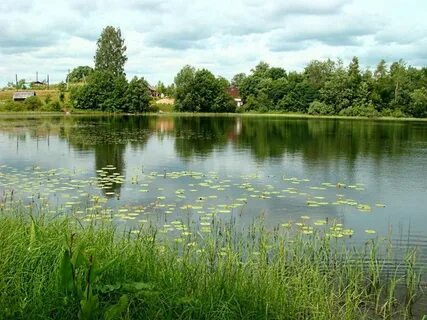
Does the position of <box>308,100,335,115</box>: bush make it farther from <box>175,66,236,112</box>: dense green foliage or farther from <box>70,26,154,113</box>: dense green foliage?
<box>70,26,154,113</box>: dense green foliage

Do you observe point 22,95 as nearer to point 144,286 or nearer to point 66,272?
point 144,286

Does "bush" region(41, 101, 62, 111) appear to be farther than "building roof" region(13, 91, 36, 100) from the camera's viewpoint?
No

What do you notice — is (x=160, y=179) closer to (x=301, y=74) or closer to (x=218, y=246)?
(x=218, y=246)

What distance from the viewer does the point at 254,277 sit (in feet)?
18.0

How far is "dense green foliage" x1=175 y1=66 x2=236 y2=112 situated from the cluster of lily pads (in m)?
Result: 64.9

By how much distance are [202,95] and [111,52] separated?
16727 mm

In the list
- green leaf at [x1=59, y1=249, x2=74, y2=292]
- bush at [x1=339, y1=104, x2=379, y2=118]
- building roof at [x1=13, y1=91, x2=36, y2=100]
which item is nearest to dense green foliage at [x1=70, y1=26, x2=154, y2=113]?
building roof at [x1=13, y1=91, x2=36, y2=100]

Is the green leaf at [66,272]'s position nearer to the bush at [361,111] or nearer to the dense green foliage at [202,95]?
the bush at [361,111]

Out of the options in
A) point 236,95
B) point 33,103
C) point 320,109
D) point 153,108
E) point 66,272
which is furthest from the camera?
point 236,95

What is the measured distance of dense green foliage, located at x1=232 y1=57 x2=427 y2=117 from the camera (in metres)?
75.7

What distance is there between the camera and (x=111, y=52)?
77.7 meters

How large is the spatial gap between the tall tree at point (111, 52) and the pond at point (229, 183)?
176 ft

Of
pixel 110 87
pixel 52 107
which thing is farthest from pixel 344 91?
pixel 52 107

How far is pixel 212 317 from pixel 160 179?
1077 centimetres
